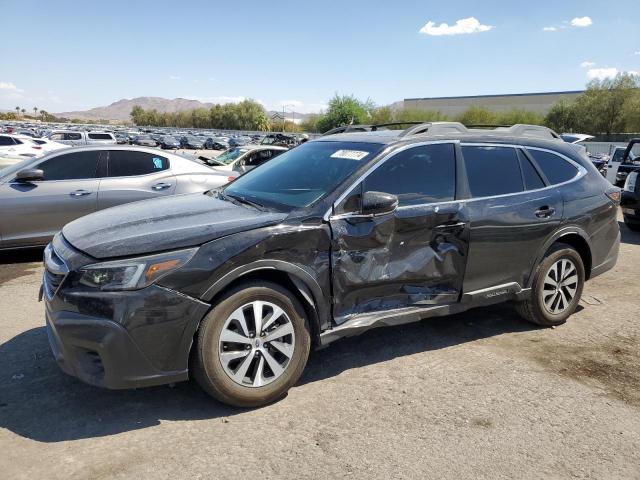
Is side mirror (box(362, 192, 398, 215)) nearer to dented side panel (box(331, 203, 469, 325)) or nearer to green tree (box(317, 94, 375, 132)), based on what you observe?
dented side panel (box(331, 203, 469, 325))

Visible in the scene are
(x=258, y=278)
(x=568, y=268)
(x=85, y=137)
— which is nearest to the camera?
(x=258, y=278)

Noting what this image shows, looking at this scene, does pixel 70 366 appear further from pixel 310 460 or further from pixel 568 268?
pixel 568 268

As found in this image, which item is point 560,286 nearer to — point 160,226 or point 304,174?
point 304,174

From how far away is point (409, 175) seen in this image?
3943 millimetres

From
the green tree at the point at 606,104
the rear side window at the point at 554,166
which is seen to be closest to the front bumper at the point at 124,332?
the rear side window at the point at 554,166

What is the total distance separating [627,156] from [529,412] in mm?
11550

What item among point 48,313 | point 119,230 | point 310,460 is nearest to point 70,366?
point 48,313

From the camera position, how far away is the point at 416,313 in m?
3.87

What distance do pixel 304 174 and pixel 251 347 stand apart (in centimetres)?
150

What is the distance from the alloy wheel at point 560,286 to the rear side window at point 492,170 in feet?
2.83

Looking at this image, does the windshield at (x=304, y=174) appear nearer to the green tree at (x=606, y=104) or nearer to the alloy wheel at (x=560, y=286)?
the alloy wheel at (x=560, y=286)

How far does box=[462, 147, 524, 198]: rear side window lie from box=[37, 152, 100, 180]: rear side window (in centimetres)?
519

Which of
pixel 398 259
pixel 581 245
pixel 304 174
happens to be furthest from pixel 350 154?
pixel 581 245

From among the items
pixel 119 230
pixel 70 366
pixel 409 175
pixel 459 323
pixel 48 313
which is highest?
pixel 409 175
